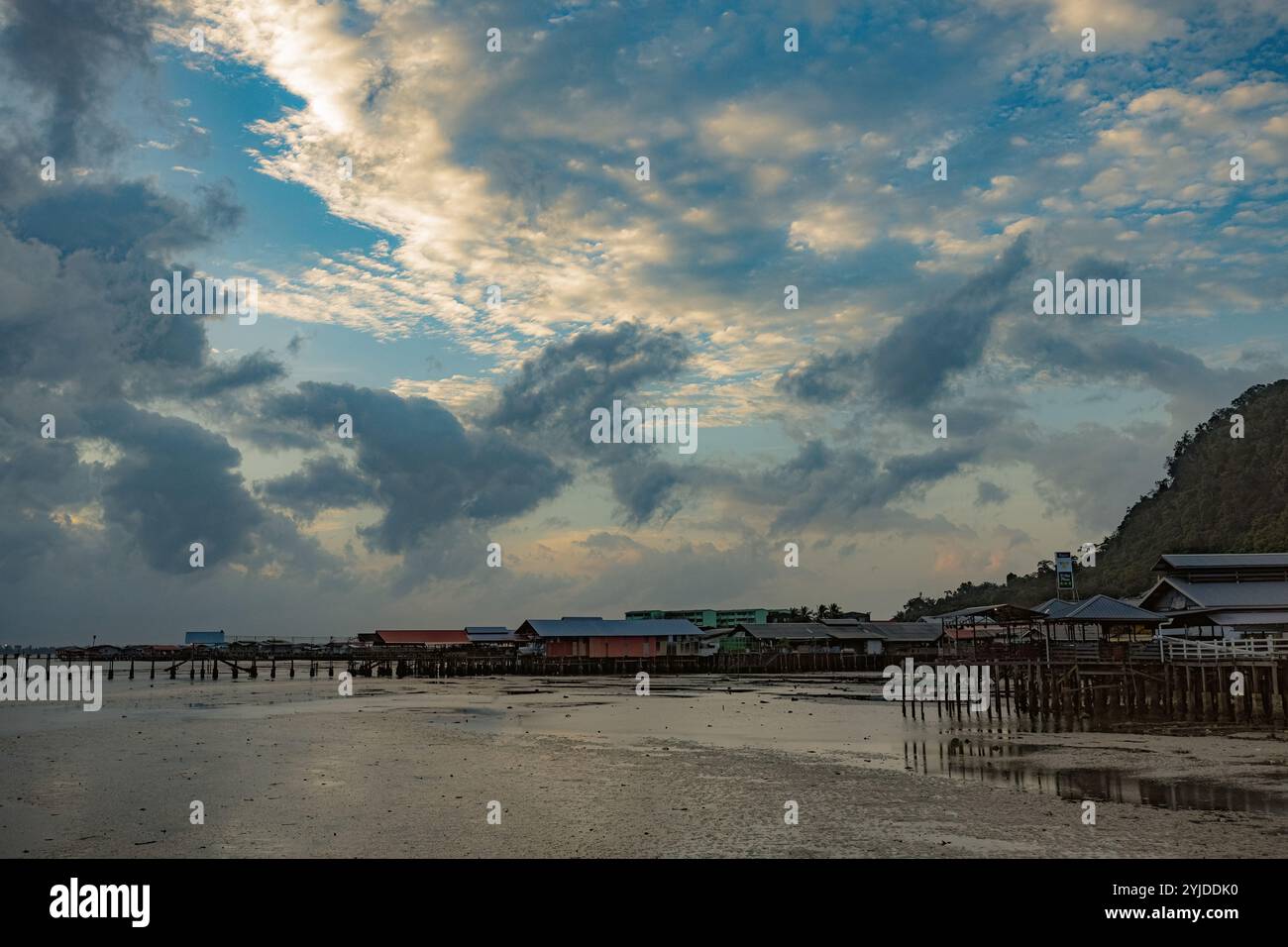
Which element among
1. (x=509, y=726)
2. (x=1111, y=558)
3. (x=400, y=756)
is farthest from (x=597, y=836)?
(x=1111, y=558)

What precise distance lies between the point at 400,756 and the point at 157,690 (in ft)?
171

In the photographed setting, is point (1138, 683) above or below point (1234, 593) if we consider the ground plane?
below

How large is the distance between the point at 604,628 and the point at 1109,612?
6752cm

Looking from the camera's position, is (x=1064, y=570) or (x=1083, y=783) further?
(x=1064, y=570)

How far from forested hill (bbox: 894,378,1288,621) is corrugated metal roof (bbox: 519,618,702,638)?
51711mm

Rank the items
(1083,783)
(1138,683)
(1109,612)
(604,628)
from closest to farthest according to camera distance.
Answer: (1083,783), (1138,683), (1109,612), (604,628)

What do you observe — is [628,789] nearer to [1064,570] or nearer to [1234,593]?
[1234,593]

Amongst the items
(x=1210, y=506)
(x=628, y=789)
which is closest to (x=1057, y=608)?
(x=628, y=789)

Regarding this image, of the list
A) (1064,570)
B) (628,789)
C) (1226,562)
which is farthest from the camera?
(1064,570)

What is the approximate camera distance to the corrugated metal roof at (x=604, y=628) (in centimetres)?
10824

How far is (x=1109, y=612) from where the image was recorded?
165 ft
